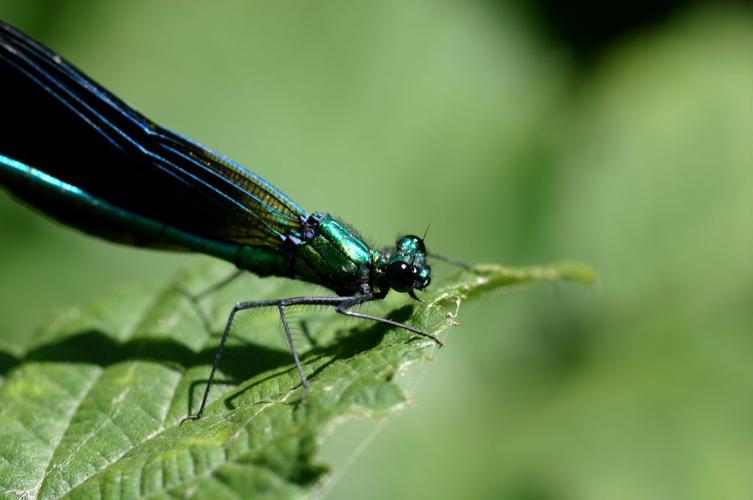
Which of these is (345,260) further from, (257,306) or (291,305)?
(257,306)

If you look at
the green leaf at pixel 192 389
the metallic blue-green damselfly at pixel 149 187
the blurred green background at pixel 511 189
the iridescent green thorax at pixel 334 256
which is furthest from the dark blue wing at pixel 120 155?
the blurred green background at pixel 511 189

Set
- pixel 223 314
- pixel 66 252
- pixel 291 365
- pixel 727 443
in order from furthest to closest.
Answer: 1. pixel 66 252
2. pixel 727 443
3. pixel 223 314
4. pixel 291 365

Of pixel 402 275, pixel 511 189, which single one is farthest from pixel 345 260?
pixel 511 189

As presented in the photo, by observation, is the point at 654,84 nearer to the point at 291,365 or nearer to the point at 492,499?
the point at 492,499

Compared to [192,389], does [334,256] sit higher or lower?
higher

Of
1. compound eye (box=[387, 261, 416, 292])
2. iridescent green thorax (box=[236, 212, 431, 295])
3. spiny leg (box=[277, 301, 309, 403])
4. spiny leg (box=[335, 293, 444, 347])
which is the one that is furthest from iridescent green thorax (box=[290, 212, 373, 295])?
spiny leg (box=[277, 301, 309, 403])

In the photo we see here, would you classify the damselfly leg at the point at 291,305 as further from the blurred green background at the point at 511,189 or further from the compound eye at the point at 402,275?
the blurred green background at the point at 511,189

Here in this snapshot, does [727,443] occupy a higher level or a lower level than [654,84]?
lower

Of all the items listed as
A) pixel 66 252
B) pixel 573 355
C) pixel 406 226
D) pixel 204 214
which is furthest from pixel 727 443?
pixel 66 252
